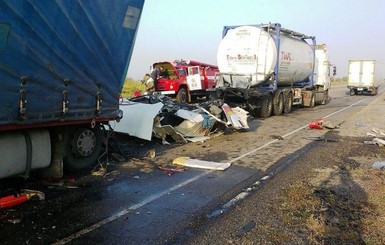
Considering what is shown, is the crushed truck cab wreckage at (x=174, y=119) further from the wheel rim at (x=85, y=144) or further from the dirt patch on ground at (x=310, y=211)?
the dirt patch on ground at (x=310, y=211)

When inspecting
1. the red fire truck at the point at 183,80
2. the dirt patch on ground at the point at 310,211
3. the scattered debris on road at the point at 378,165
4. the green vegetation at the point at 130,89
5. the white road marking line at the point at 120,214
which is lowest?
the white road marking line at the point at 120,214

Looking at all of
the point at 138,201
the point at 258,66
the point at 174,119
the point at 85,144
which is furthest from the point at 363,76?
the point at 138,201

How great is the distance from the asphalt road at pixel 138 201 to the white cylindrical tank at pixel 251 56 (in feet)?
23.0

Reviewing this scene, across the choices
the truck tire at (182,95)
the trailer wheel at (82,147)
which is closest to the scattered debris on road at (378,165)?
the trailer wheel at (82,147)

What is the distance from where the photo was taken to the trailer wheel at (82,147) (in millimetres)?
6292

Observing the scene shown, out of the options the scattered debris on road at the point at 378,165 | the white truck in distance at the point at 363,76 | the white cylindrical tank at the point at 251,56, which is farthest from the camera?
the white truck in distance at the point at 363,76

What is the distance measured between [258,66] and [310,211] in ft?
35.7

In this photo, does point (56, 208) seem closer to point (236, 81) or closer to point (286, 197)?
point (286, 197)

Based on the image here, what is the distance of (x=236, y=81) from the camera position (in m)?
15.9

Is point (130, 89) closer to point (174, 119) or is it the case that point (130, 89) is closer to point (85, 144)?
point (174, 119)

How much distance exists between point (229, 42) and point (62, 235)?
12.8 metres

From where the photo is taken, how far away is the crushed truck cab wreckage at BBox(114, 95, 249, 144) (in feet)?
29.5

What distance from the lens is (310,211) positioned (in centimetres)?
490

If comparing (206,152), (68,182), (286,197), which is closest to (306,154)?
(206,152)
